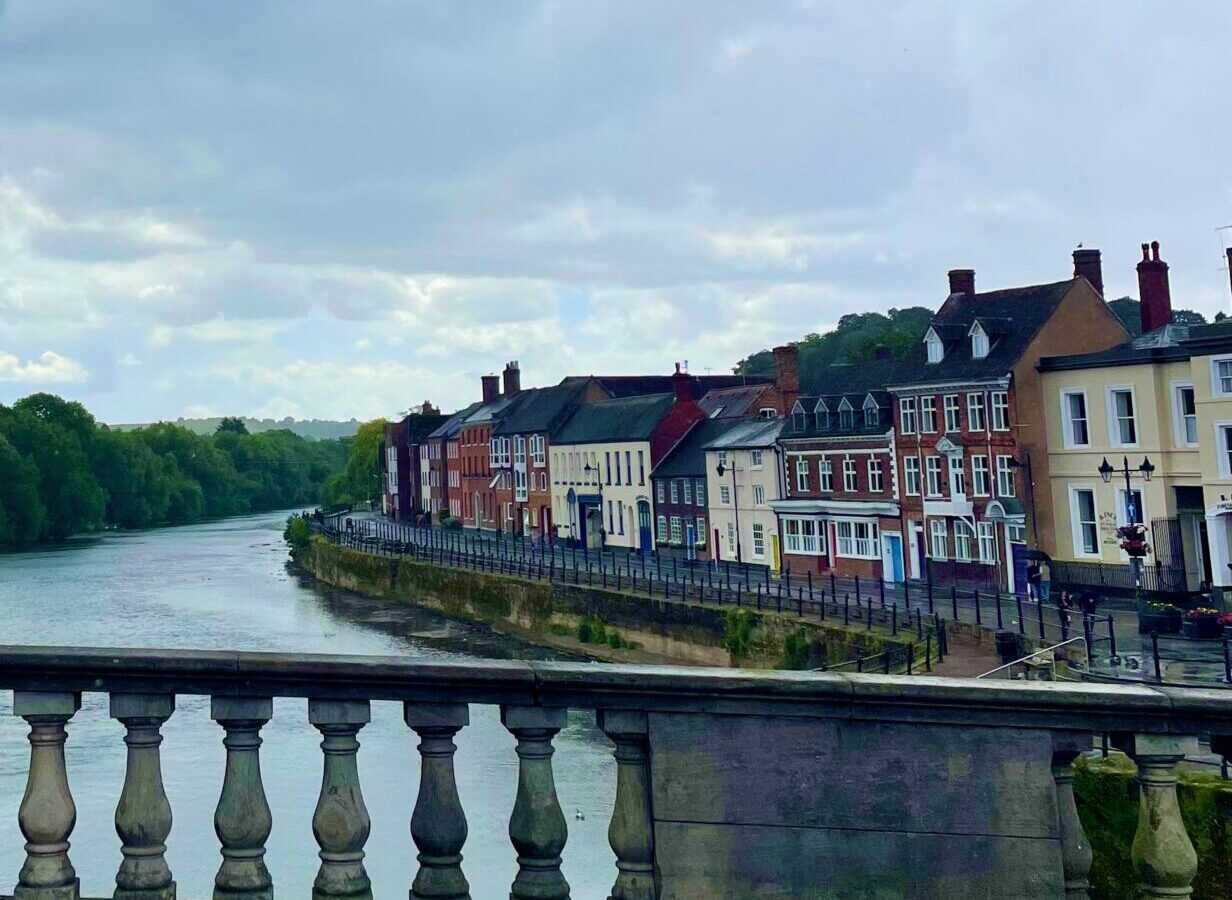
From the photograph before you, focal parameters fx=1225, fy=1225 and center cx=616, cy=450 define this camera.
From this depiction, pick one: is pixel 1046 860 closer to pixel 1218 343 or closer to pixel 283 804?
pixel 283 804

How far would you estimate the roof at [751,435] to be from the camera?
165ft

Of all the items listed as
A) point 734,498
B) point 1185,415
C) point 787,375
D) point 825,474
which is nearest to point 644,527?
point 734,498

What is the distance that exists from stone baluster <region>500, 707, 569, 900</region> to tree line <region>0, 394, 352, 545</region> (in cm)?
9762

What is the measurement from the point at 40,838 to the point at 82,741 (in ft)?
74.4

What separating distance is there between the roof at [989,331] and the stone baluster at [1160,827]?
35.9 meters

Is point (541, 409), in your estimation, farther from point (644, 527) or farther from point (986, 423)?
point (986, 423)

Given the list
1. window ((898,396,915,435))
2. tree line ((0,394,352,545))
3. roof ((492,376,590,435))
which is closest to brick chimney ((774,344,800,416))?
window ((898,396,915,435))

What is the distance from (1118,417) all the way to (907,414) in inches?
294

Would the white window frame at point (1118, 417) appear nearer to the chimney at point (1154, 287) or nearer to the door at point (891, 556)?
the chimney at point (1154, 287)

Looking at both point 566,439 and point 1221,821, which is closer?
point 1221,821

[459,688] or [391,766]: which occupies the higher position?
[459,688]

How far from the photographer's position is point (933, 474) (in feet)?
135

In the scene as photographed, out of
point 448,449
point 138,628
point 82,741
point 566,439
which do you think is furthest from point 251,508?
point 82,741

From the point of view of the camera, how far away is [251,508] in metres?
153
